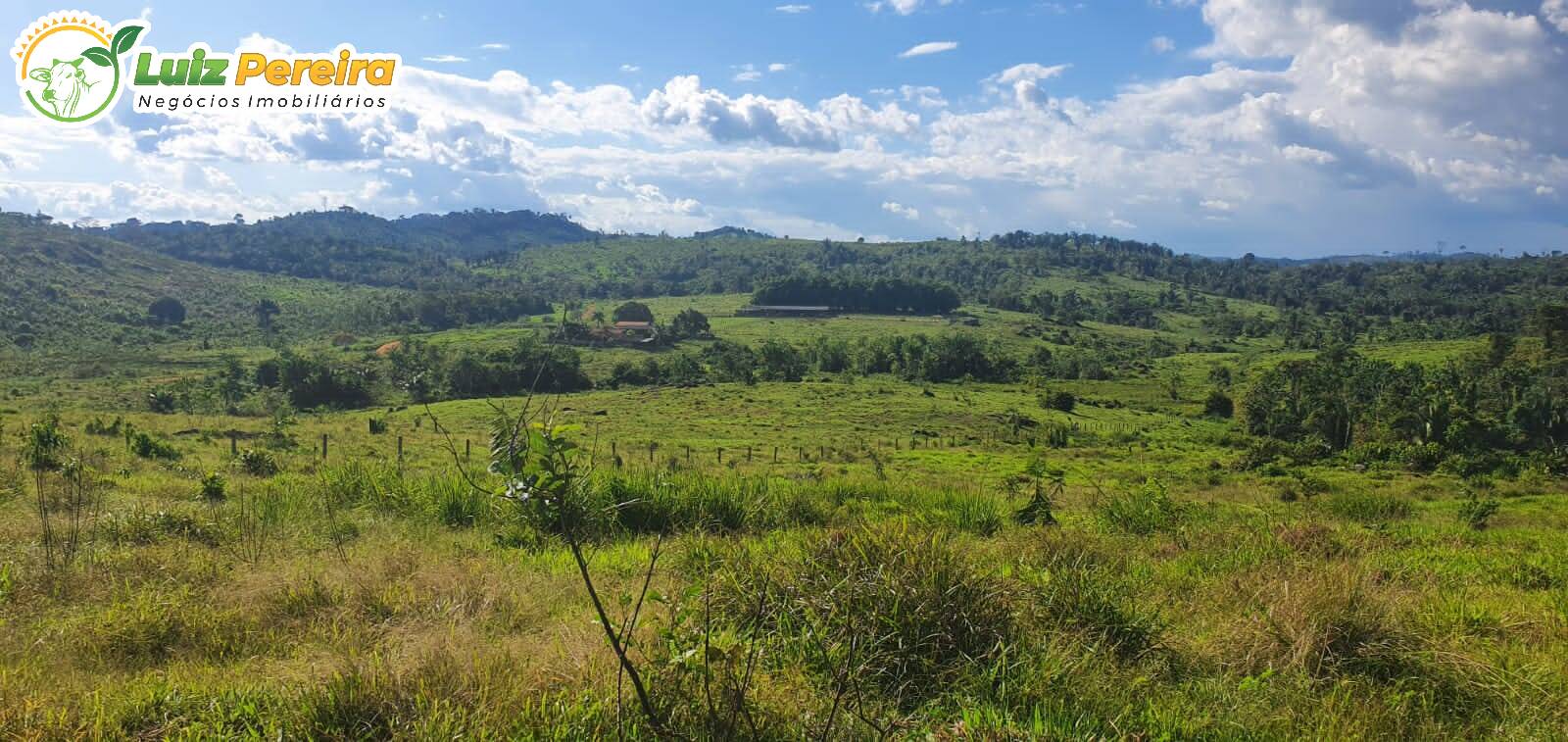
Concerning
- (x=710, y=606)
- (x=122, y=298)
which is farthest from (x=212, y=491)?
(x=122, y=298)

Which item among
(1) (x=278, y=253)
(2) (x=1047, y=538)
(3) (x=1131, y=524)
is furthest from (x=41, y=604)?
(1) (x=278, y=253)

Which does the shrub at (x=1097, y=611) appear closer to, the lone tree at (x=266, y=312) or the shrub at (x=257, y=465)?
the shrub at (x=257, y=465)

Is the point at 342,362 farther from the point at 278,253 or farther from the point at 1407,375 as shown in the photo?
the point at 278,253

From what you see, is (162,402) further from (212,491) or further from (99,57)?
(212,491)

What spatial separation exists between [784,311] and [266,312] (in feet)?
286

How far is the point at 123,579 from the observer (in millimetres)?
6246

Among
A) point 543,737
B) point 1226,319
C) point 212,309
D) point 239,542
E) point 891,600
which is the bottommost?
point 212,309

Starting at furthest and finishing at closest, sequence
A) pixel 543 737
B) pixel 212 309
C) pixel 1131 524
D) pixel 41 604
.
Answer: pixel 212 309
pixel 1131 524
pixel 41 604
pixel 543 737

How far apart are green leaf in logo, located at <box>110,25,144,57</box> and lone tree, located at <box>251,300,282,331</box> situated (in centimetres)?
12707

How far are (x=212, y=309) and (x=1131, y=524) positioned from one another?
159 metres

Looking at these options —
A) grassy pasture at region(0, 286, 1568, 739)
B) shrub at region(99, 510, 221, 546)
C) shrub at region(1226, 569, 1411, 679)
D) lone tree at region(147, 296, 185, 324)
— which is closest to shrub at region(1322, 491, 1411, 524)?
grassy pasture at region(0, 286, 1568, 739)

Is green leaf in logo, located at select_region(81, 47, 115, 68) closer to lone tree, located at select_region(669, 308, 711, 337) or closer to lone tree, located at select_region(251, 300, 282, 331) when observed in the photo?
lone tree, located at select_region(669, 308, 711, 337)

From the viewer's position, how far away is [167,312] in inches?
4803

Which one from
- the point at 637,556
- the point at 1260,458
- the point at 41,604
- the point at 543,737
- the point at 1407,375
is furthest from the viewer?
the point at 1407,375
